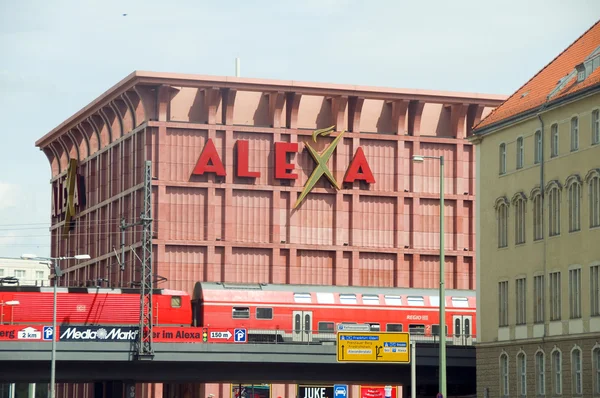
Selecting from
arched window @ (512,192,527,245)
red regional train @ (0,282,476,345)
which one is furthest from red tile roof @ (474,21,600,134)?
red regional train @ (0,282,476,345)

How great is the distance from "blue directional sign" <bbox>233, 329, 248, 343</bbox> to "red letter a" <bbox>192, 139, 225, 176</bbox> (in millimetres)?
42249

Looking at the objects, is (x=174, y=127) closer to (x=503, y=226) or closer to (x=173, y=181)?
(x=173, y=181)

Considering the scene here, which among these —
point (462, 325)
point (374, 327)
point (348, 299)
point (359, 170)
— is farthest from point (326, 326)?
point (359, 170)

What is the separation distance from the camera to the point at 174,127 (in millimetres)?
117562

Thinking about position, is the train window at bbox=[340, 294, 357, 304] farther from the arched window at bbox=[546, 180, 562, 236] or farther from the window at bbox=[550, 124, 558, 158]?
the window at bbox=[550, 124, 558, 158]

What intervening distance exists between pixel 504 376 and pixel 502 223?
892 centimetres

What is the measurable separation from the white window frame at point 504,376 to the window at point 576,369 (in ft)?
23.4

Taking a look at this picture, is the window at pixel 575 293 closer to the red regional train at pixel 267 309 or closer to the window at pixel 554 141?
the window at pixel 554 141

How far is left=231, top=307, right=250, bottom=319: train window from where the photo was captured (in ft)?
288

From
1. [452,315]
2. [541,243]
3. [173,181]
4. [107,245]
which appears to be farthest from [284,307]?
[107,245]

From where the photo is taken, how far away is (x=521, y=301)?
72062 millimetres

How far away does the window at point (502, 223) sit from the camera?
244ft

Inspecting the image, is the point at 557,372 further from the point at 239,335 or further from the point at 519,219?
the point at 239,335

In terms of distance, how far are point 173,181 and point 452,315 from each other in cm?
3605
